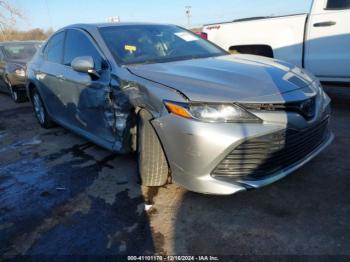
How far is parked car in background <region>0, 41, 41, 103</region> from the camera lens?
27.2 ft

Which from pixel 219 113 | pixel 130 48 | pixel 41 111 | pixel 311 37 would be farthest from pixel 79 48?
pixel 311 37

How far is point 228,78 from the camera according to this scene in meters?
2.95

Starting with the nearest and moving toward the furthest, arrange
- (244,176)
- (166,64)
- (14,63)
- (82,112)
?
(244,176) < (166,64) < (82,112) < (14,63)

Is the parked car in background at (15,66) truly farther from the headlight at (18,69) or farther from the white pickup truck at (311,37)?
the white pickup truck at (311,37)

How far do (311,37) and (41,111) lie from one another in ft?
14.7

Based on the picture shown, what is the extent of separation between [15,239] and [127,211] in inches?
35.9

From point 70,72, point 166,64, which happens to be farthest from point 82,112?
point 166,64

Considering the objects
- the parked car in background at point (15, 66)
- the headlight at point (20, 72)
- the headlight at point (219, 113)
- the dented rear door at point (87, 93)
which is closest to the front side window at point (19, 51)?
the parked car in background at point (15, 66)

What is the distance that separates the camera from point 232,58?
12.6 ft

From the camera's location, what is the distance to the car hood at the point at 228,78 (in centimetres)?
272

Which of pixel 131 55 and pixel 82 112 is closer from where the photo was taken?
pixel 131 55

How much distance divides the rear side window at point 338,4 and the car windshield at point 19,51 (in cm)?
716

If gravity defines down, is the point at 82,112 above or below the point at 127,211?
above

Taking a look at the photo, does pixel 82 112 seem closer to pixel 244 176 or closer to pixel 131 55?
pixel 131 55
